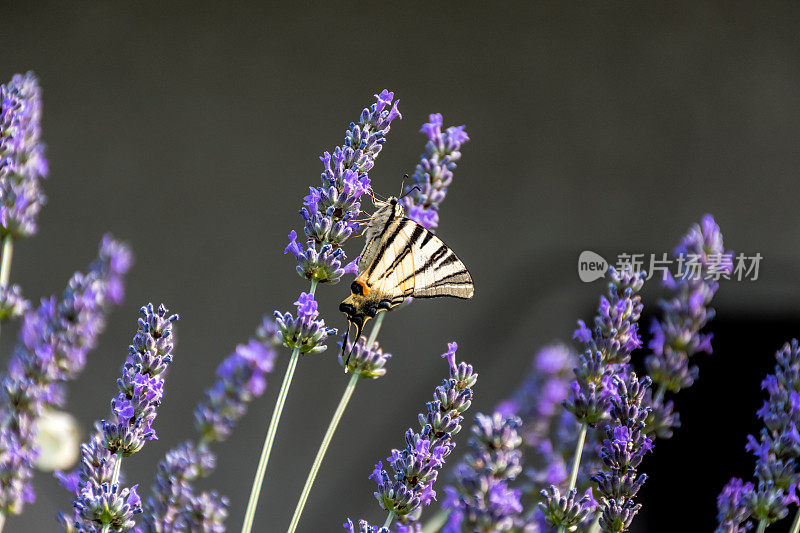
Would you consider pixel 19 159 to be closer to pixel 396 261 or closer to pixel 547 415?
pixel 396 261

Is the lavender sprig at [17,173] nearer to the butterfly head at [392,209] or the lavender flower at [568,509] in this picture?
the butterfly head at [392,209]

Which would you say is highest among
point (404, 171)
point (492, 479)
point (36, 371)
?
point (404, 171)

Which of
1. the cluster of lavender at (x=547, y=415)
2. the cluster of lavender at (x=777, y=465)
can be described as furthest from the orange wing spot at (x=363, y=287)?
the cluster of lavender at (x=777, y=465)

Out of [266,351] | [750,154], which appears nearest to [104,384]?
[266,351]

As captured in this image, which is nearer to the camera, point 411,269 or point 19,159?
point 19,159

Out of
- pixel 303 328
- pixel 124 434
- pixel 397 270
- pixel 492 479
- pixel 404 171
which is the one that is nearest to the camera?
pixel 492 479

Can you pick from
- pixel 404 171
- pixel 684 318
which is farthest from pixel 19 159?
pixel 404 171

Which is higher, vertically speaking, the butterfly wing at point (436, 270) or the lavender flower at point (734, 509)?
the butterfly wing at point (436, 270)
